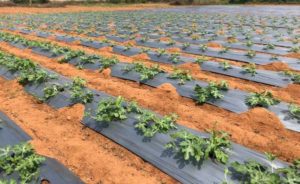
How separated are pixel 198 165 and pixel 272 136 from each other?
5.71ft

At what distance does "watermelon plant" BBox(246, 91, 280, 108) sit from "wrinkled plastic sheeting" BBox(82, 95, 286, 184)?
62.7 inches

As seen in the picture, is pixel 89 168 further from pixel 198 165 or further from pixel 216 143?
pixel 216 143

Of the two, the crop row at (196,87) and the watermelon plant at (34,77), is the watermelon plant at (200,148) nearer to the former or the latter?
the crop row at (196,87)

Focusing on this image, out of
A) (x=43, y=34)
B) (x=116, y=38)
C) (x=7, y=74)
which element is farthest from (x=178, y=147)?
(x=43, y=34)

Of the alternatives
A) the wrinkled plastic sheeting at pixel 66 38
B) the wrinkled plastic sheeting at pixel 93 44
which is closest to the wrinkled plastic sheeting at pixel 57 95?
the wrinkled plastic sheeting at pixel 93 44

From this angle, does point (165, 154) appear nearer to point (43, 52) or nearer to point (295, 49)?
point (295, 49)

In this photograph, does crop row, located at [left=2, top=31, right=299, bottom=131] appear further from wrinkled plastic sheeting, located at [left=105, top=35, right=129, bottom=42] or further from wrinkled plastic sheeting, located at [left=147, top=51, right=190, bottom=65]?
wrinkled plastic sheeting, located at [left=105, top=35, right=129, bottom=42]

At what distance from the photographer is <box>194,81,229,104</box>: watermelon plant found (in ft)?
20.3

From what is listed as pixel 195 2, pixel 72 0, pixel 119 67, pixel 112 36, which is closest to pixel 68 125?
pixel 119 67

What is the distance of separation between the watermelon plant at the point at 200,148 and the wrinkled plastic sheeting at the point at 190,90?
1.76 m

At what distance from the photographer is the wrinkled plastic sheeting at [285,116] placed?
5.13 m

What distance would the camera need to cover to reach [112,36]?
15109mm

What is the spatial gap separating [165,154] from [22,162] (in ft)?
6.27

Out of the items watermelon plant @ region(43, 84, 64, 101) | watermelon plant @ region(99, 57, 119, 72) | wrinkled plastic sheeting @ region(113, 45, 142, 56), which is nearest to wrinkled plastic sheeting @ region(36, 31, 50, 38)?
wrinkled plastic sheeting @ region(113, 45, 142, 56)
